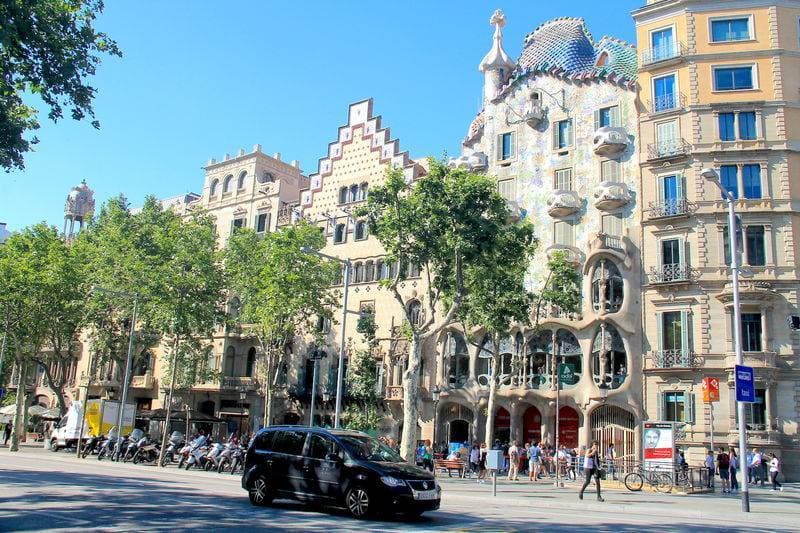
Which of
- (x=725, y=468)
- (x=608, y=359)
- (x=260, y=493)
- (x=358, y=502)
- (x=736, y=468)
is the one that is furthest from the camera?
(x=608, y=359)

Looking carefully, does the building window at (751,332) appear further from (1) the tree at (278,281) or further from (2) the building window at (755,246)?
(1) the tree at (278,281)

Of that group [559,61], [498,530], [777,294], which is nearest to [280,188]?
[559,61]

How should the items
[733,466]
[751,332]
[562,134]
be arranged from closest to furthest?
[733,466] < [751,332] < [562,134]

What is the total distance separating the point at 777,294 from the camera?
33.8 m

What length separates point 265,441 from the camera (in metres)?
16.9

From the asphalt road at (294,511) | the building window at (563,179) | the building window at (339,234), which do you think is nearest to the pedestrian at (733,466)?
the asphalt road at (294,511)

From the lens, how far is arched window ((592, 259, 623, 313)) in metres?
37.4

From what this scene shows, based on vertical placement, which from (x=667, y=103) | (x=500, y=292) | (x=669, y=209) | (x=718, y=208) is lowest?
(x=500, y=292)

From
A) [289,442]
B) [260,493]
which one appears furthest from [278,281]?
[260,493]

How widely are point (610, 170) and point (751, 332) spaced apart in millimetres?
11482

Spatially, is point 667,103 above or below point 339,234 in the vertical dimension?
above

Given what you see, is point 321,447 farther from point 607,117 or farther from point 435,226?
point 607,117

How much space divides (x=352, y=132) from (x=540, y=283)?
18.9m

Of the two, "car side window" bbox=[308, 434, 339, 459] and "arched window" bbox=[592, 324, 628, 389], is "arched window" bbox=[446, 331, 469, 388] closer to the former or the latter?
"arched window" bbox=[592, 324, 628, 389]
